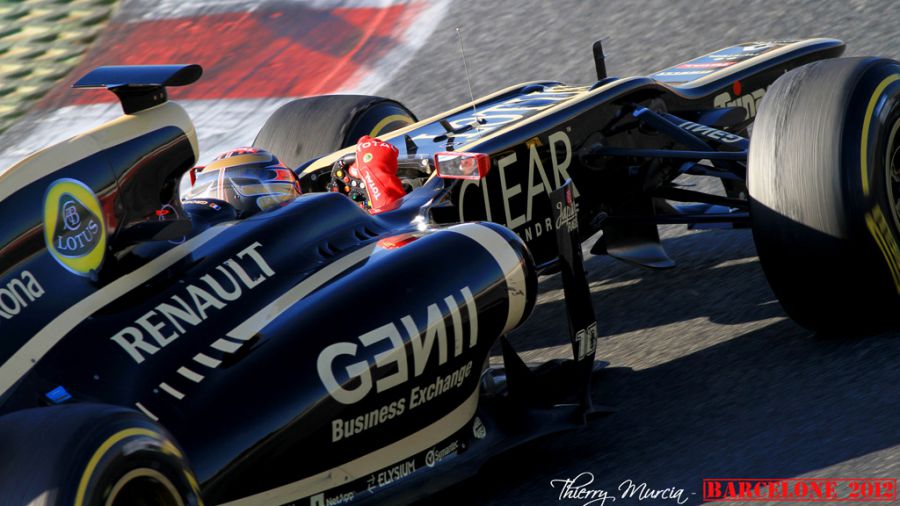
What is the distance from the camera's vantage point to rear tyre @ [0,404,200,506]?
2.92 m

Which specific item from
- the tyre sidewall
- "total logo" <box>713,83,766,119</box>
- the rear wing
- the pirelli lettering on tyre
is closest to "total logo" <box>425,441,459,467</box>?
the pirelli lettering on tyre

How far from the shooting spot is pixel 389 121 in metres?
6.98

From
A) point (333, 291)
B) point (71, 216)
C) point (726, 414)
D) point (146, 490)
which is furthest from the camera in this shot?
point (726, 414)

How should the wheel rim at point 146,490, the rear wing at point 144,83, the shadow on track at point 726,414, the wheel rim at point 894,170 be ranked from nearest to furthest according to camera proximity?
the wheel rim at point 146,490 < the shadow on track at point 726,414 < the rear wing at point 144,83 < the wheel rim at point 894,170

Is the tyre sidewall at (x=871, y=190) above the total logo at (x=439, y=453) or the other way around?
above

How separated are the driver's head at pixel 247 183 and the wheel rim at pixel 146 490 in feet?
5.23

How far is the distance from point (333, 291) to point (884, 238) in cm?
225

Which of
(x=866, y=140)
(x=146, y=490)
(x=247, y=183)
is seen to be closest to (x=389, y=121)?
(x=247, y=183)

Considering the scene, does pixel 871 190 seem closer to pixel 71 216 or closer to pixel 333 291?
pixel 333 291

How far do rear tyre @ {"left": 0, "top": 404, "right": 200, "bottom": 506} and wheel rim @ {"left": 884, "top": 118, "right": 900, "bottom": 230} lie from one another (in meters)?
3.16

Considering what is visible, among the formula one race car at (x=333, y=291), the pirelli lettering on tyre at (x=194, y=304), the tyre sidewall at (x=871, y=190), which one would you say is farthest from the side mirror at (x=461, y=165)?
the tyre sidewall at (x=871, y=190)

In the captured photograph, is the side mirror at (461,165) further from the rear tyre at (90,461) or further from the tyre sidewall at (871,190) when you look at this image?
→ the rear tyre at (90,461)

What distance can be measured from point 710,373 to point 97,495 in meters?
2.85

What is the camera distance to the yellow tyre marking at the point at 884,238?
4.90 metres
